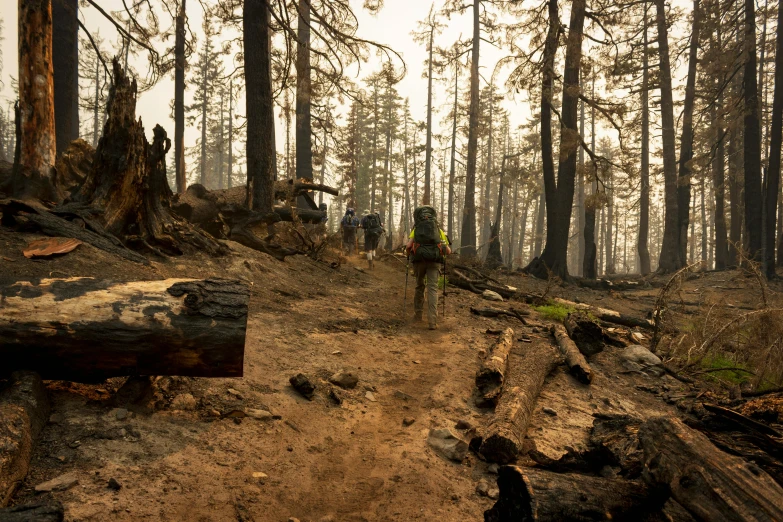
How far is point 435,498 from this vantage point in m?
2.98

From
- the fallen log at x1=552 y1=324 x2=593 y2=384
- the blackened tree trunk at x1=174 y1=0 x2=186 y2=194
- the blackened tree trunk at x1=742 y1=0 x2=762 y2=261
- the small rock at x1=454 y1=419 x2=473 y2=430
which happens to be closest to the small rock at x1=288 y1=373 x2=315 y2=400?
the small rock at x1=454 y1=419 x2=473 y2=430

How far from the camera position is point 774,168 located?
50.2 feet

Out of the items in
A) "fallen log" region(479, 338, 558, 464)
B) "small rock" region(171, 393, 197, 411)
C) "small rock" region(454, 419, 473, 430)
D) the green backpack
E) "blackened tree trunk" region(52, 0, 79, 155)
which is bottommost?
"small rock" region(454, 419, 473, 430)

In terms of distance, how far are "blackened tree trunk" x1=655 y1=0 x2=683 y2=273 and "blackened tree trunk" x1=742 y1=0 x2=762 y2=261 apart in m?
3.67

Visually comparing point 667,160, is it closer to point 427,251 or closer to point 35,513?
point 427,251

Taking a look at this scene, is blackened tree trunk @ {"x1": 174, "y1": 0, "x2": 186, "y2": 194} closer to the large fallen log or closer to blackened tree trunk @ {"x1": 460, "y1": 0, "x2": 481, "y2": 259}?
blackened tree trunk @ {"x1": 460, "y1": 0, "x2": 481, "y2": 259}

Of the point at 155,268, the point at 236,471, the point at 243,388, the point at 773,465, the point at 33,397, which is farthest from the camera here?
the point at 155,268

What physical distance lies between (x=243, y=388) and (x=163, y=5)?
33.9 ft

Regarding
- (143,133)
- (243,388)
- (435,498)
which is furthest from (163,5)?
(435,498)

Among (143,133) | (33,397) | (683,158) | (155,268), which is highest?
(683,158)

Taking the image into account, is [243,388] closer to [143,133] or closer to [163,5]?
[143,133]

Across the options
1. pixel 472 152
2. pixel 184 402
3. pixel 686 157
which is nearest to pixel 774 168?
pixel 686 157

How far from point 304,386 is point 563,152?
13.1 meters

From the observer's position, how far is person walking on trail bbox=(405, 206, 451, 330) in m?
7.99
